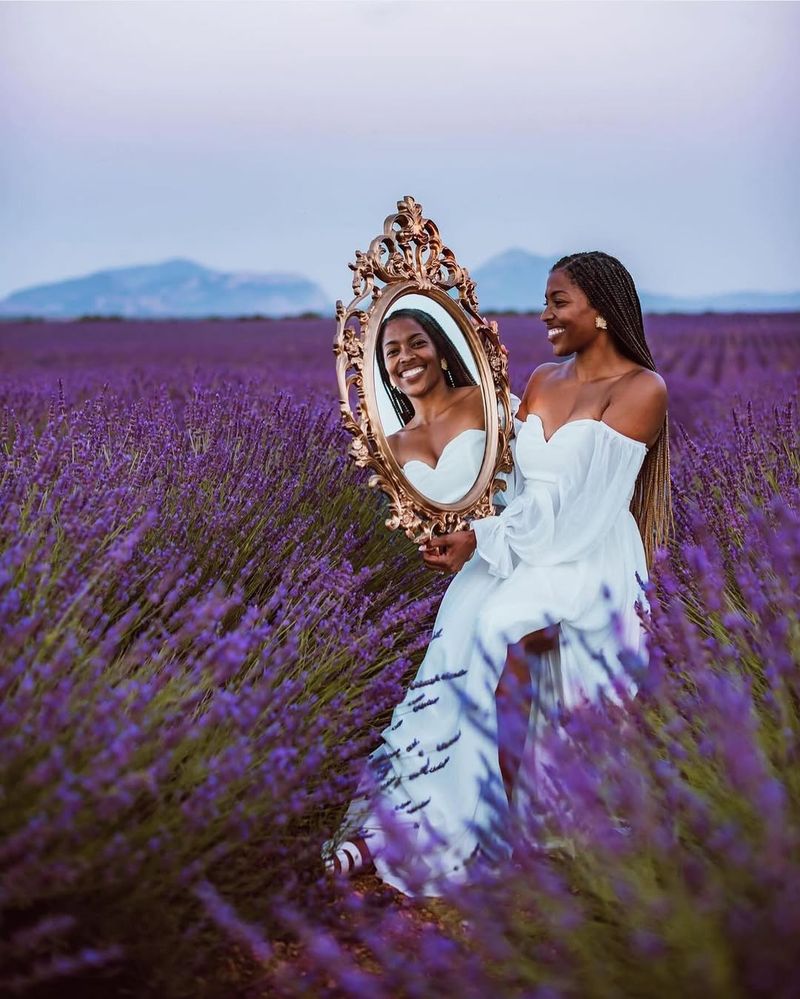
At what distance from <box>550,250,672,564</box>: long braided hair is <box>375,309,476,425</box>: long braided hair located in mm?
269

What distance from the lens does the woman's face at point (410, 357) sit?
2201 millimetres

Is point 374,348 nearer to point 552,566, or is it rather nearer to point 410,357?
point 410,357

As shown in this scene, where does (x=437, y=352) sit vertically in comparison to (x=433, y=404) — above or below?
above

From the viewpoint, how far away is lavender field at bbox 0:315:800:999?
1.11 m

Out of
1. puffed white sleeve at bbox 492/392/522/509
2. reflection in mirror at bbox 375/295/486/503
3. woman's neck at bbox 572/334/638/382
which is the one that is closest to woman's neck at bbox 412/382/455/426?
reflection in mirror at bbox 375/295/486/503

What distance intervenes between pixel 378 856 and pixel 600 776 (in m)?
0.77

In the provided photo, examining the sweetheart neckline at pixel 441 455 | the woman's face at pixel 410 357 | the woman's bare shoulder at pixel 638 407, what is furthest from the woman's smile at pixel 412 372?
the woman's bare shoulder at pixel 638 407

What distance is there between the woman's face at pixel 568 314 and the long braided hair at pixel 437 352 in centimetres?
20

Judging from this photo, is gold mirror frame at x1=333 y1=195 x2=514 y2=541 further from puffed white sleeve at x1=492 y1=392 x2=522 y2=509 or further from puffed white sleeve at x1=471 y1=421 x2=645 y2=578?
puffed white sleeve at x1=471 y1=421 x2=645 y2=578

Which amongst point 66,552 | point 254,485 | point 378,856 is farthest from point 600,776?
point 254,485

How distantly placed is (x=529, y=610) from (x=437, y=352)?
578 millimetres

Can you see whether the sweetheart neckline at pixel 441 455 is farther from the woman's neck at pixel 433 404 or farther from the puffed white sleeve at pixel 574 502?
the puffed white sleeve at pixel 574 502

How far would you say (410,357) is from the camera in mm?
2236

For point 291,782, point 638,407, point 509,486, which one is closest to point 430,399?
point 509,486
